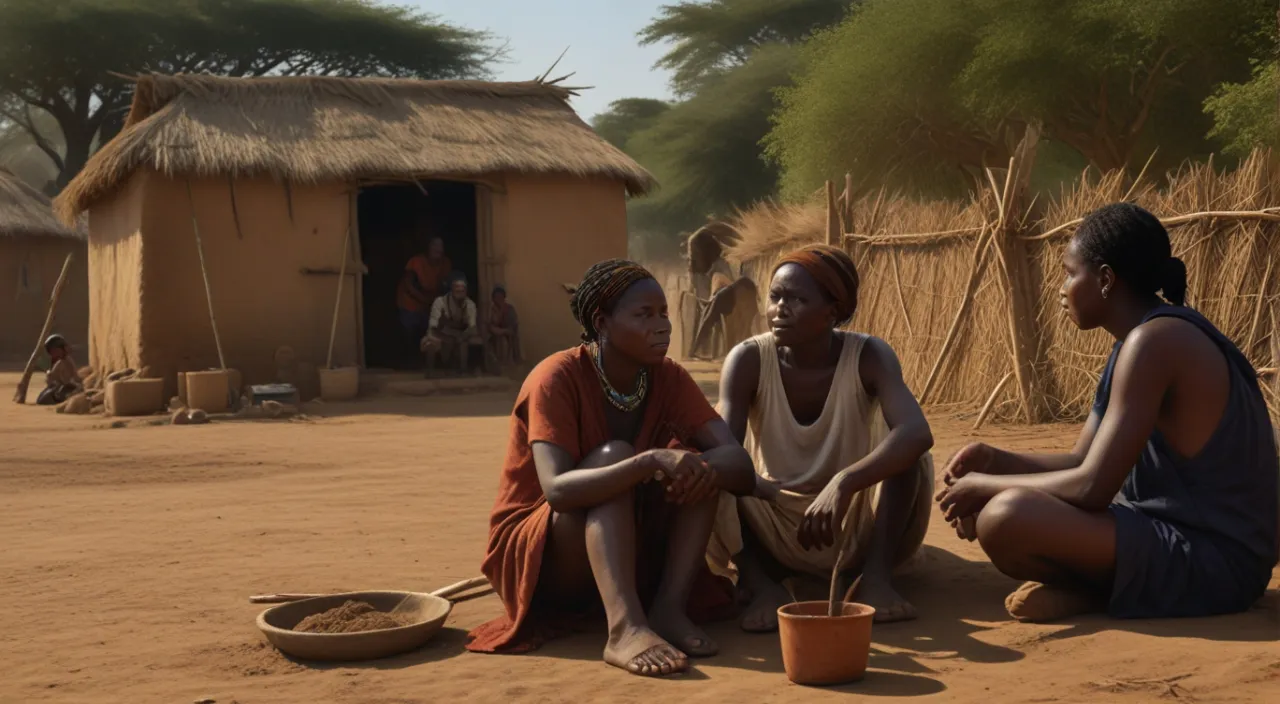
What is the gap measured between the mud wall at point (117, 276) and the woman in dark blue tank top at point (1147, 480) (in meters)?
10.2

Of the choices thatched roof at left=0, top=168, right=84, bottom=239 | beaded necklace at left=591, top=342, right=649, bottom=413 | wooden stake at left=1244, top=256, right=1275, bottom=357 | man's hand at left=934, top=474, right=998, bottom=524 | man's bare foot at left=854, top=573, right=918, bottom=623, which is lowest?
man's bare foot at left=854, top=573, right=918, bottom=623

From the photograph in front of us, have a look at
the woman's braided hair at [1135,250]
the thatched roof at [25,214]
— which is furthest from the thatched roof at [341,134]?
the woman's braided hair at [1135,250]

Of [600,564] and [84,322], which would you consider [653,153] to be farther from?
[600,564]

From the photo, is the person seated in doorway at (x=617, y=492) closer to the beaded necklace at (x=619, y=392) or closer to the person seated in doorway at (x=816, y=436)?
the beaded necklace at (x=619, y=392)

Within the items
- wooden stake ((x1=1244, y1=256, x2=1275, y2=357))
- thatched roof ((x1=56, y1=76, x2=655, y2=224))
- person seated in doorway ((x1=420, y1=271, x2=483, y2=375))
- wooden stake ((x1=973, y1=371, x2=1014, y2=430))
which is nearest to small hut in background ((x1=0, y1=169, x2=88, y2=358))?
thatched roof ((x1=56, y1=76, x2=655, y2=224))

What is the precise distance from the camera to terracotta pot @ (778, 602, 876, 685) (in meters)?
3.14

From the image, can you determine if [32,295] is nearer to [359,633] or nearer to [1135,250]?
[359,633]

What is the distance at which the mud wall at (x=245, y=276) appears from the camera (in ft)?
39.9

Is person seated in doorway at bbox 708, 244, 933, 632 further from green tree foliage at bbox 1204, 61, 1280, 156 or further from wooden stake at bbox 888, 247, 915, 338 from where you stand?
green tree foliage at bbox 1204, 61, 1280, 156

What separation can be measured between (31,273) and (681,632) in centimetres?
2006

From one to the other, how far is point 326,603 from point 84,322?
63.7 ft

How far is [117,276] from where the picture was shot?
42.9ft

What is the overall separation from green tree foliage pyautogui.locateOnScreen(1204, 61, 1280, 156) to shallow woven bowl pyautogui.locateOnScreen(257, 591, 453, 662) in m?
11.3

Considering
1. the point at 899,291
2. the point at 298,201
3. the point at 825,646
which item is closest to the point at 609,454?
the point at 825,646
